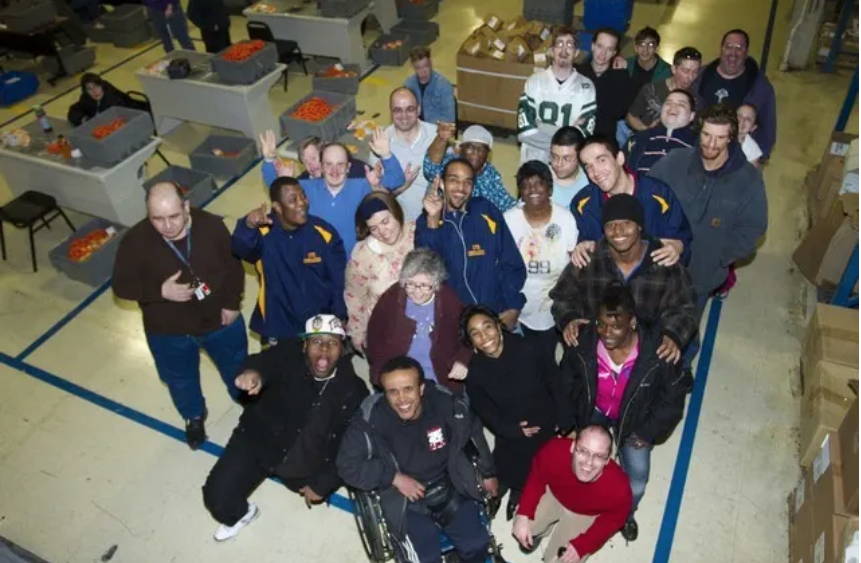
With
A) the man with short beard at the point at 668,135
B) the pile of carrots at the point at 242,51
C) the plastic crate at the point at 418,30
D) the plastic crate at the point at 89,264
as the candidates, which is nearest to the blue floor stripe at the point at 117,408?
the plastic crate at the point at 89,264

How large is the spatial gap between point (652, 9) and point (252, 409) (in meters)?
9.81

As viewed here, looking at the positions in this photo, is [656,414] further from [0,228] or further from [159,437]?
[0,228]

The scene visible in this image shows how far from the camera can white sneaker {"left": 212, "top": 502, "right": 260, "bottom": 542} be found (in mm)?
3854

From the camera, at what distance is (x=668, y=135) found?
14.1 ft

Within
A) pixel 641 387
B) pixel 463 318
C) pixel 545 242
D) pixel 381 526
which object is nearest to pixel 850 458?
pixel 641 387

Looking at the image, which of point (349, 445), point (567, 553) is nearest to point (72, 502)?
point (349, 445)

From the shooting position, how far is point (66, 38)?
10.0m

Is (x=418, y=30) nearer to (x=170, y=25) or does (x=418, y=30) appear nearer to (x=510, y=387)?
(x=170, y=25)

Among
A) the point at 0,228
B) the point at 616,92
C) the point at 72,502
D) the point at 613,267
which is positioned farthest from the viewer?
the point at 0,228

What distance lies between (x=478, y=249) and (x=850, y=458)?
83.0 inches

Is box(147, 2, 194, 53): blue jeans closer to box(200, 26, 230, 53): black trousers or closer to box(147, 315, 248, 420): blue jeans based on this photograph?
box(200, 26, 230, 53): black trousers

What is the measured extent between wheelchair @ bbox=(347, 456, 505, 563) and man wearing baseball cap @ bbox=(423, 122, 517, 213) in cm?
175

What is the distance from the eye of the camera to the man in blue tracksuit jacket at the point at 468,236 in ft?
11.7

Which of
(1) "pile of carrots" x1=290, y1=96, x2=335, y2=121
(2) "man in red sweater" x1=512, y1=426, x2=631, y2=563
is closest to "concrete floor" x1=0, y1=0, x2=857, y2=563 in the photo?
(2) "man in red sweater" x1=512, y1=426, x2=631, y2=563
